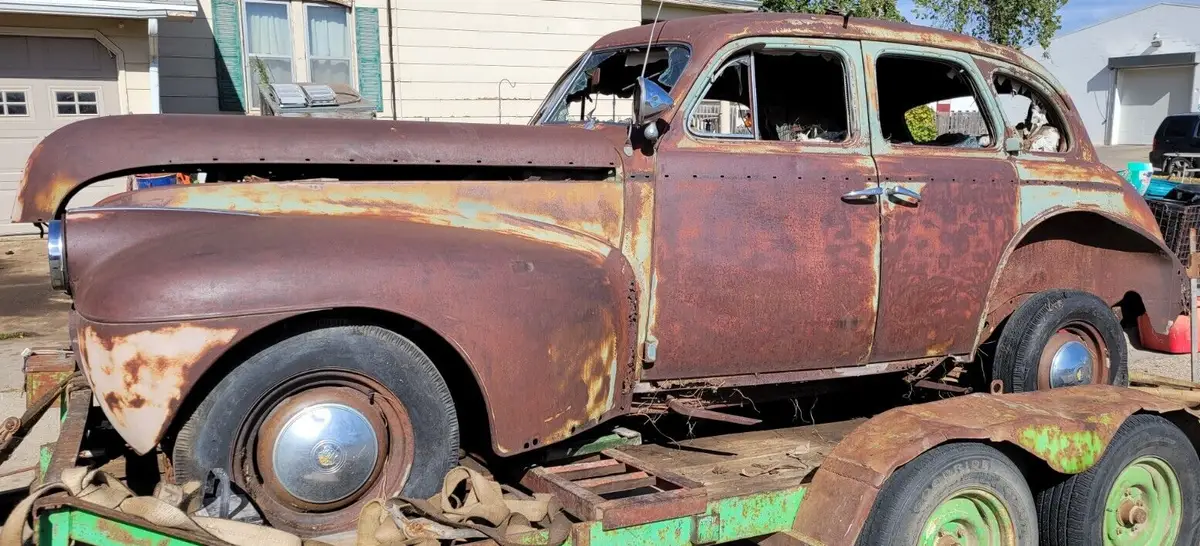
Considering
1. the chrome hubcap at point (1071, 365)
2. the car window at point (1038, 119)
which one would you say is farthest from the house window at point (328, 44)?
the chrome hubcap at point (1071, 365)

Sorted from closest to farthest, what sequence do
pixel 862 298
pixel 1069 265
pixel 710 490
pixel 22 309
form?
1. pixel 710 490
2. pixel 862 298
3. pixel 1069 265
4. pixel 22 309

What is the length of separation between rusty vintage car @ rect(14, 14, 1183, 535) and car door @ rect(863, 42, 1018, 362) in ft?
0.04

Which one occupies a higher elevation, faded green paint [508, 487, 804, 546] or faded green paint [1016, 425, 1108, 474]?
faded green paint [1016, 425, 1108, 474]

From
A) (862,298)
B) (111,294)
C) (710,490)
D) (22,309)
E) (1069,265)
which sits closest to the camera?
(111,294)

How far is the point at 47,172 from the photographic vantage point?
3004 millimetres

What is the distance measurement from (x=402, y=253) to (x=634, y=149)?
1.02m

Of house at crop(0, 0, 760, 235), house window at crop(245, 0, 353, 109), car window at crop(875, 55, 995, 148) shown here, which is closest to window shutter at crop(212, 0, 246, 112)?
house at crop(0, 0, 760, 235)

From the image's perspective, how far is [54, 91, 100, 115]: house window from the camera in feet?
36.2

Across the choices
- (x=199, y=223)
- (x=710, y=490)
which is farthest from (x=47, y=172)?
(x=710, y=490)

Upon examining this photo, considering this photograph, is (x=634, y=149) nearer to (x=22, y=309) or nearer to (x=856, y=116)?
(x=856, y=116)

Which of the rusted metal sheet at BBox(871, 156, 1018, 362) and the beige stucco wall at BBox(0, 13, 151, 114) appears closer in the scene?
the rusted metal sheet at BBox(871, 156, 1018, 362)

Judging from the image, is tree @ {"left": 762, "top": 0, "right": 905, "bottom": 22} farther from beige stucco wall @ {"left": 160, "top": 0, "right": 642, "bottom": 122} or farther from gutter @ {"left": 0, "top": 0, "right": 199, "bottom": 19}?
gutter @ {"left": 0, "top": 0, "right": 199, "bottom": 19}

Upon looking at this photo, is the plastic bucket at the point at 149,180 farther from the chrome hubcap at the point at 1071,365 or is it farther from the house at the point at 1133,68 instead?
the house at the point at 1133,68

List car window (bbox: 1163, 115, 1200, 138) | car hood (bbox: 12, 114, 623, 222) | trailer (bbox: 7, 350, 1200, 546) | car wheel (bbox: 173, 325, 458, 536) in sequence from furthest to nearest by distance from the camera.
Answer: car window (bbox: 1163, 115, 1200, 138) → car hood (bbox: 12, 114, 623, 222) → car wheel (bbox: 173, 325, 458, 536) → trailer (bbox: 7, 350, 1200, 546)
